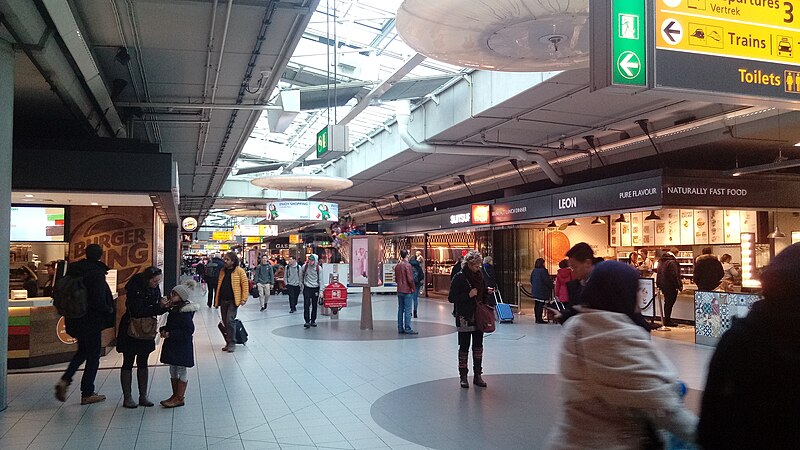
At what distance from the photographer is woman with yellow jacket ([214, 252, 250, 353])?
1086 cm

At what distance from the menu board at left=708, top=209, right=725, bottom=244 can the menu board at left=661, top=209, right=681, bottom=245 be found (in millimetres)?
927

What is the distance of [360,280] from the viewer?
15242 millimetres

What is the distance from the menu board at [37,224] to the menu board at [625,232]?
1350 centimetres

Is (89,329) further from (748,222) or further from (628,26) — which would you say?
(748,222)

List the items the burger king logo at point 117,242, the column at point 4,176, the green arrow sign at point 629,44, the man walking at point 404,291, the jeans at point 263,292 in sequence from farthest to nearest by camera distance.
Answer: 1. the jeans at point 263,292
2. the man walking at point 404,291
3. the burger king logo at point 117,242
4. the column at point 4,176
5. the green arrow sign at point 629,44

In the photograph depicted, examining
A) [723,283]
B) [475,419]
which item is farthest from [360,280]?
[475,419]

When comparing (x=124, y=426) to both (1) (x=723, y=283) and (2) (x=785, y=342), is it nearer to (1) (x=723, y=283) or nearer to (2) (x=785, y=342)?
(2) (x=785, y=342)

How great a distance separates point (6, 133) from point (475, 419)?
570cm

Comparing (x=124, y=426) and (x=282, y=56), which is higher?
(x=282, y=56)

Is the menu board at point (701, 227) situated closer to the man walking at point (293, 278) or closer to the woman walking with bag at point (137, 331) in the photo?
the man walking at point (293, 278)

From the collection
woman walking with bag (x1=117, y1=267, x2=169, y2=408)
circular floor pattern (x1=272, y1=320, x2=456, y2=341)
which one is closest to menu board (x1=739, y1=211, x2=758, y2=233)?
circular floor pattern (x1=272, y1=320, x2=456, y2=341)

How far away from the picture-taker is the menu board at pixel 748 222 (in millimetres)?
13977

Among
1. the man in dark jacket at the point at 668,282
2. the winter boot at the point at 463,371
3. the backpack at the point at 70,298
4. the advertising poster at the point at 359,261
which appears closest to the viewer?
the backpack at the point at 70,298

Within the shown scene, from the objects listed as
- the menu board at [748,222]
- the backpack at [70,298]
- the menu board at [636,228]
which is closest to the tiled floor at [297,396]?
the backpack at [70,298]
